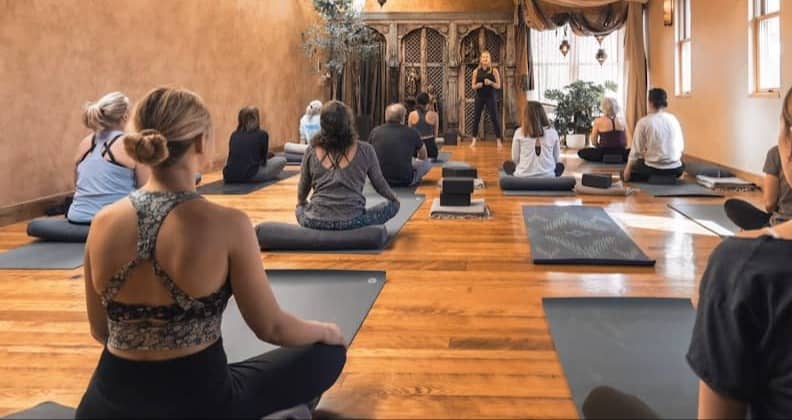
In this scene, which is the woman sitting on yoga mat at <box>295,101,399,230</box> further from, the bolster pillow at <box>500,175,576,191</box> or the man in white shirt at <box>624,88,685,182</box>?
the man in white shirt at <box>624,88,685,182</box>

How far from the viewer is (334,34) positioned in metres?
13.6

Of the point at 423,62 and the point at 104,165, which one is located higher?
the point at 423,62

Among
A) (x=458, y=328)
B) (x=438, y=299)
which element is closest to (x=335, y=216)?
(x=438, y=299)

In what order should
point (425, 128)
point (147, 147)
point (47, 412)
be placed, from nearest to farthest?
point (147, 147), point (47, 412), point (425, 128)

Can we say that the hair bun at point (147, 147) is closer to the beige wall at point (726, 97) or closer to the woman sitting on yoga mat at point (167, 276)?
the woman sitting on yoga mat at point (167, 276)

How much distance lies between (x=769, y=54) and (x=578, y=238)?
3.70m

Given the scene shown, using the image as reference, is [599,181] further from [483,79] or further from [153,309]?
[483,79]

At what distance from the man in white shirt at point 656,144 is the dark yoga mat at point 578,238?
171 cm

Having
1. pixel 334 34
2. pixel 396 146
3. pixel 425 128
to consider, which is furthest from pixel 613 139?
pixel 334 34

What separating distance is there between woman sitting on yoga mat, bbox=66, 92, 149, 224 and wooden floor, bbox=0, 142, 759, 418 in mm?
617

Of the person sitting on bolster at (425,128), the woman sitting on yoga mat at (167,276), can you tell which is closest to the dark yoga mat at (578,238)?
the woman sitting on yoga mat at (167,276)

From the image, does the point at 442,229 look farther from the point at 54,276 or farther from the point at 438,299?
the point at 54,276

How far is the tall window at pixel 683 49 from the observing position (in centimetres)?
1054

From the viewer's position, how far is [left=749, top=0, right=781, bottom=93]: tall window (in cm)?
723
